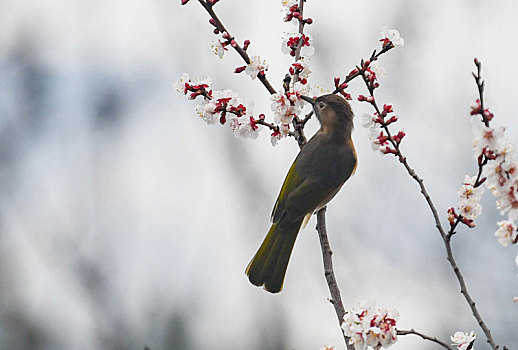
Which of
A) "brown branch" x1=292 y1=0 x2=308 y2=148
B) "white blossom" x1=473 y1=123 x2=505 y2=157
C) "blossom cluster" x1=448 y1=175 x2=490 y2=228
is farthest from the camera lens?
"brown branch" x1=292 y1=0 x2=308 y2=148

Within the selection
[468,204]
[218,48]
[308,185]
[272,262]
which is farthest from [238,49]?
[468,204]

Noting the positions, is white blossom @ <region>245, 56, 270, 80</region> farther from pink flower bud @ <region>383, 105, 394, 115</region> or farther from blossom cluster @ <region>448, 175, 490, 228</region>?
blossom cluster @ <region>448, 175, 490, 228</region>

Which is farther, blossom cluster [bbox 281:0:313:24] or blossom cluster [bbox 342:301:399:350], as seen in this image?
blossom cluster [bbox 281:0:313:24]

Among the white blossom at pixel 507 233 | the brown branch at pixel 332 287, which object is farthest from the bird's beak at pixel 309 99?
the white blossom at pixel 507 233

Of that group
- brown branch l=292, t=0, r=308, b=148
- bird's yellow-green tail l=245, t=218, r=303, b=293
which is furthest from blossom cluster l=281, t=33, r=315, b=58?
bird's yellow-green tail l=245, t=218, r=303, b=293

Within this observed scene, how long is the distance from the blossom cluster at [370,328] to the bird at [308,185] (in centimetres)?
91

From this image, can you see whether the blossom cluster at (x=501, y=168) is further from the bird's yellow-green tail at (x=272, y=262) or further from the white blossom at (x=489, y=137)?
the bird's yellow-green tail at (x=272, y=262)

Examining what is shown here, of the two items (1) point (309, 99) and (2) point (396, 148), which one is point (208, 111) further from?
(2) point (396, 148)

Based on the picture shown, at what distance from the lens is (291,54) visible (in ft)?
10.2

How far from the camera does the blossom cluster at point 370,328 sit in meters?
2.13

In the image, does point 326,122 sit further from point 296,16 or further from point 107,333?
point 107,333

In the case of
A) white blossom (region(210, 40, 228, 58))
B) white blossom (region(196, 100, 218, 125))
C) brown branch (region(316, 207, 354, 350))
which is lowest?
brown branch (region(316, 207, 354, 350))

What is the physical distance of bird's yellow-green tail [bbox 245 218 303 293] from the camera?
121 inches

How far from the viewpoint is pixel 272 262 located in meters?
3.11
